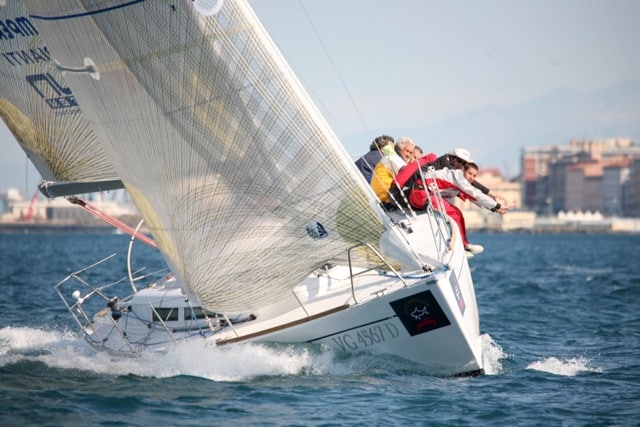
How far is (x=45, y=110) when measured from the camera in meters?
13.0

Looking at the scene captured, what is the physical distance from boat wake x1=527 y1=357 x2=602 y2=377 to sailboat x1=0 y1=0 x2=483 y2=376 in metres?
0.96

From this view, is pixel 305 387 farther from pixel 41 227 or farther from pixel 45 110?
pixel 41 227

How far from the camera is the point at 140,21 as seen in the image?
32.1 feet

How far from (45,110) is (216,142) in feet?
12.4

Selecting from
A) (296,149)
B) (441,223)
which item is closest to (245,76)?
(296,149)

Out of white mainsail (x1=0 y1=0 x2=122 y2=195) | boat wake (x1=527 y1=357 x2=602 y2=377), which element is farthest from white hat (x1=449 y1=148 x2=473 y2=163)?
white mainsail (x1=0 y1=0 x2=122 y2=195)

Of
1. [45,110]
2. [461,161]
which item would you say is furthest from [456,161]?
[45,110]

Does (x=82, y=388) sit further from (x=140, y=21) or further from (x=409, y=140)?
(x=409, y=140)

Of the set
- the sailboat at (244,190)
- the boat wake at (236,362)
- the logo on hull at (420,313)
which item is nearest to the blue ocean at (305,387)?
the boat wake at (236,362)

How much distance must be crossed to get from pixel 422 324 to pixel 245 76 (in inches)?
104

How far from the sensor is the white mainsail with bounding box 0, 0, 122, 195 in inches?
501

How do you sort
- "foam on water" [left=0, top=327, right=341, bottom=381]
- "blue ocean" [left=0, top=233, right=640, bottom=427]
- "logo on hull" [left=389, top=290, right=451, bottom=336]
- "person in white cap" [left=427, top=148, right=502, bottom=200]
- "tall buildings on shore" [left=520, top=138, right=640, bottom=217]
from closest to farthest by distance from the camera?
1. "blue ocean" [left=0, top=233, right=640, bottom=427]
2. "logo on hull" [left=389, top=290, right=451, bottom=336]
3. "foam on water" [left=0, top=327, right=341, bottom=381]
4. "person in white cap" [left=427, top=148, right=502, bottom=200]
5. "tall buildings on shore" [left=520, top=138, right=640, bottom=217]

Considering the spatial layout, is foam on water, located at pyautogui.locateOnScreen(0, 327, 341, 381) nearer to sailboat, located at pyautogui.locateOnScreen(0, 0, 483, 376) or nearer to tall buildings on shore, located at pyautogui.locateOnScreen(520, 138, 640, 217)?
sailboat, located at pyautogui.locateOnScreen(0, 0, 483, 376)

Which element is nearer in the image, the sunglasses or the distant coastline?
the sunglasses
